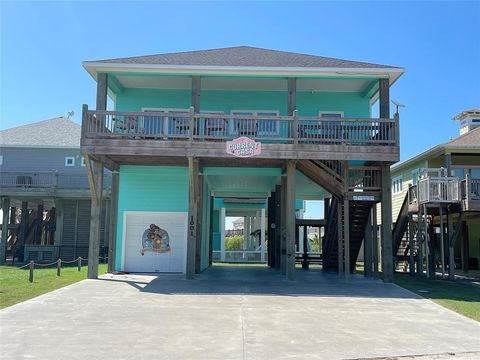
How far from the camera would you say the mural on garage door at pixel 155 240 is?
728 inches

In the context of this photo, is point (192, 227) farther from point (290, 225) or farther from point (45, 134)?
point (45, 134)

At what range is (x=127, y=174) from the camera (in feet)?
61.3

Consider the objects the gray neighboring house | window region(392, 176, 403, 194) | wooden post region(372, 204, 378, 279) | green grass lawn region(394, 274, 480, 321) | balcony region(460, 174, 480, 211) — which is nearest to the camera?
green grass lawn region(394, 274, 480, 321)

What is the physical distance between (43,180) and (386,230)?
67.1 feet

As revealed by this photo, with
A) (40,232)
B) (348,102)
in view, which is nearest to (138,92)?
(348,102)

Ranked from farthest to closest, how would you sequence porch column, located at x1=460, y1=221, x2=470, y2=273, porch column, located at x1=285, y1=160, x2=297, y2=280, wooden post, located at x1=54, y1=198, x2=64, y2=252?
wooden post, located at x1=54, y1=198, x2=64, y2=252, porch column, located at x1=460, y1=221, x2=470, y2=273, porch column, located at x1=285, y1=160, x2=297, y2=280

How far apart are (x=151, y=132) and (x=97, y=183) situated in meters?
2.43

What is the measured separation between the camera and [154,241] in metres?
18.5

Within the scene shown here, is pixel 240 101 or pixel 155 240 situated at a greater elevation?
pixel 240 101

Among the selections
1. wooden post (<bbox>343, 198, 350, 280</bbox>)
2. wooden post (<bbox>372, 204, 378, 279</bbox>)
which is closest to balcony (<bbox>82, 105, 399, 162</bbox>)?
wooden post (<bbox>343, 198, 350, 280</bbox>)

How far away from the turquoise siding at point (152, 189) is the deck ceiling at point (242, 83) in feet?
10.5

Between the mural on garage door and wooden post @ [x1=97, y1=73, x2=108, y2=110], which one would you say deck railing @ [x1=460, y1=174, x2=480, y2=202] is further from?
wooden post @ [x1=97, y1=73, x2=108, y2=110]

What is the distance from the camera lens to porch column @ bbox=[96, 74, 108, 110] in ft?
51.6

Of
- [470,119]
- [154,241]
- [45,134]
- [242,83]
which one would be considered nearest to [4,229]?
[45,134]
